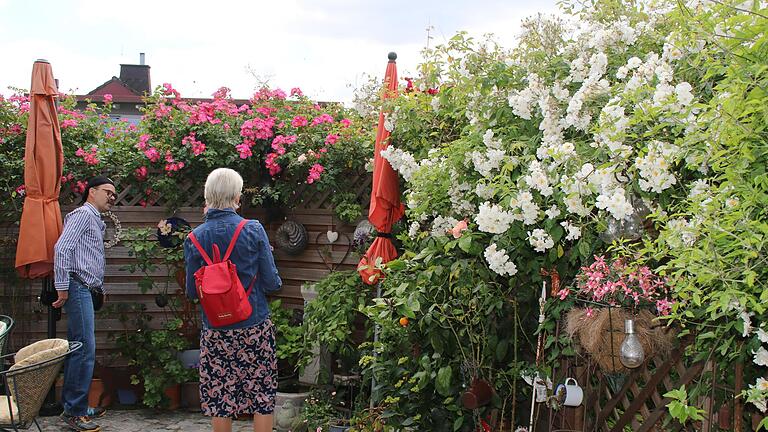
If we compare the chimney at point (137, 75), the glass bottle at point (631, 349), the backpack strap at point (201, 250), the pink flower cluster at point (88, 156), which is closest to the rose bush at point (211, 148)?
the pink flower cluster at point (88, 156)

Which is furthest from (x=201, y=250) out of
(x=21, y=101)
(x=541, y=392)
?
(x=21, y=101)

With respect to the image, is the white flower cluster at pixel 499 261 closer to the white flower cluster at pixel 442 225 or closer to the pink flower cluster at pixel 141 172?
the white flower cluster at pixel 442 225

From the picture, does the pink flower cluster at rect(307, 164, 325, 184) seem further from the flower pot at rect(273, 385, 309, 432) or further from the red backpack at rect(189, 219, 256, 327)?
the red backpack at rect(189, 219, 256, 327)

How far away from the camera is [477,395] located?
12.2ft

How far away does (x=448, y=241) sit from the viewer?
3.94 m

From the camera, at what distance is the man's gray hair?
12.9 feet

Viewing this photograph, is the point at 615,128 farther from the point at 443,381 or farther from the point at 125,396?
the point at 125,396

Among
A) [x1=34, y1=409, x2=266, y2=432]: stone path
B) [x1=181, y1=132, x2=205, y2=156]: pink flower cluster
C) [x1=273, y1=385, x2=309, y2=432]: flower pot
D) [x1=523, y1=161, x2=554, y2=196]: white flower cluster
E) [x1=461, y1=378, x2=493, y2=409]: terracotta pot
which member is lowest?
[x1=34, y1=409, x2=266, y2=432]: stone path

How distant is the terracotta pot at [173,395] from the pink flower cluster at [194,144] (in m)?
1.79

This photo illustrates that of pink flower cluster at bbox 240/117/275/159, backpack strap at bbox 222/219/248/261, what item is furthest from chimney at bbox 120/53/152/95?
backpack strap at bbox 222/219/248/261

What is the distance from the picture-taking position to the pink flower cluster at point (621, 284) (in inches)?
107

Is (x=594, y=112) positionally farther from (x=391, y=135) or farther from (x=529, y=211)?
(x=391, y=135)

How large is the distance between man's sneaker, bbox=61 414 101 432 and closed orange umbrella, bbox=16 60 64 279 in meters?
1.04

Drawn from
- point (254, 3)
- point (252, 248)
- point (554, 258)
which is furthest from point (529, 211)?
point (254, 3)
